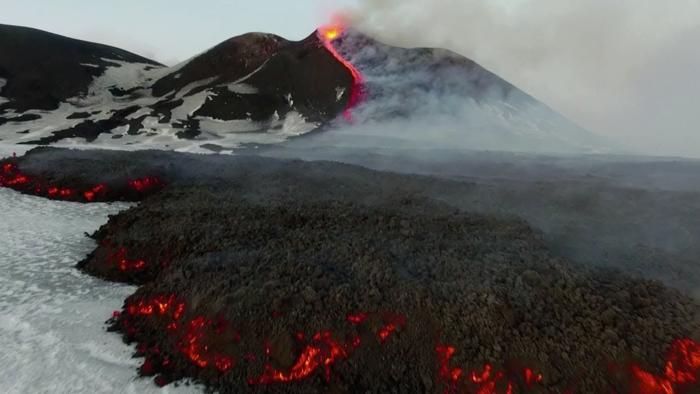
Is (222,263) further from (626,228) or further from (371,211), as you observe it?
(626,228)

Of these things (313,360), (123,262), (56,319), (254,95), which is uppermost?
(254,95)

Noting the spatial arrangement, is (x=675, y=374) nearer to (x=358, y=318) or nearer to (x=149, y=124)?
(x=358, y=318)


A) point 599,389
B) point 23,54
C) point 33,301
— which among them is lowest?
point 33,301

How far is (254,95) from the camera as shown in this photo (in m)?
41.4

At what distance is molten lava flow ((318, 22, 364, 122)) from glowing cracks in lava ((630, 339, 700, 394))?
34.1m

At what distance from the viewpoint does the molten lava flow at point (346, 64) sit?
39.5m

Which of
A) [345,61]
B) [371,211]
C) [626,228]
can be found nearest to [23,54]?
[345,61]

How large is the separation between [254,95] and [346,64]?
10626mm

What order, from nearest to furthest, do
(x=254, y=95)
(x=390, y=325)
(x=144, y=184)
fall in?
(x=390, y=325), (x=144, y=184), (x=254, y=95)

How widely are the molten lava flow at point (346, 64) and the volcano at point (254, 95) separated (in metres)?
0.13

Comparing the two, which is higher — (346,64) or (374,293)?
(346,64)

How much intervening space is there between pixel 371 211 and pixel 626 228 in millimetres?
5100

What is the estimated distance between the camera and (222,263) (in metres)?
5.77

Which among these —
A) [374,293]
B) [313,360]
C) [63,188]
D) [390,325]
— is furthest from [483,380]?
[63,188]
